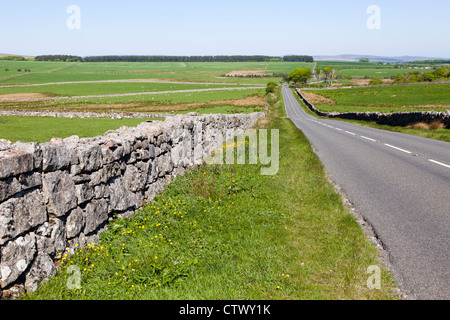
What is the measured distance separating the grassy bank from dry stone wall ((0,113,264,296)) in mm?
369

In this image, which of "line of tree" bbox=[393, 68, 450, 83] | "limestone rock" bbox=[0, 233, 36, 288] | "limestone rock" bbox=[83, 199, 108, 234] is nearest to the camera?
"limestone rock" bbox=[0, 233, 36, 288]

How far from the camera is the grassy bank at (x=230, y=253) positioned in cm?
461

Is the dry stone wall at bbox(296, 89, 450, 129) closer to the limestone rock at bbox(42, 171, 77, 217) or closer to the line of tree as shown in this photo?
the limestone rock at bbox(42, 171, 77, 217)

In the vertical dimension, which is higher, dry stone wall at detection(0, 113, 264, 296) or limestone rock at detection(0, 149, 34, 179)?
limestone rock at detection(0, 149, 34, 179)

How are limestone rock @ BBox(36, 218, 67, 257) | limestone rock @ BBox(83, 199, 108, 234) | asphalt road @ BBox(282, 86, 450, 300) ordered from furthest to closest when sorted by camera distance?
limestone rock @ BBox(83, 199, 108, 234)
limestone rock @ BBox(36, 218, 67, 257)
asphalt road @ BBox(282, 86, 450, 300)

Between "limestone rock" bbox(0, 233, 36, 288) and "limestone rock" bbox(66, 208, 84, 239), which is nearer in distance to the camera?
"limestone rock" bbox(0, 233, 36, 288)

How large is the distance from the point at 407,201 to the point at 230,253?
521cm

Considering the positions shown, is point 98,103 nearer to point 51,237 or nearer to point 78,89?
point 78,89

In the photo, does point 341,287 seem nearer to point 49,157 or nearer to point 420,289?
point 420,289

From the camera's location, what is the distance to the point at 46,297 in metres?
4.50

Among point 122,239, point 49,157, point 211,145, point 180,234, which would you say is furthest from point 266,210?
point 211,145

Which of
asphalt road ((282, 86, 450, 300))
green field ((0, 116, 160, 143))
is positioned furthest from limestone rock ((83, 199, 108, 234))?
green field ((0, 116, 160, 143))

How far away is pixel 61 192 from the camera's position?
543 centimetres

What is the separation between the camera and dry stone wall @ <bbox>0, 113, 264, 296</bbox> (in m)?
4.50
